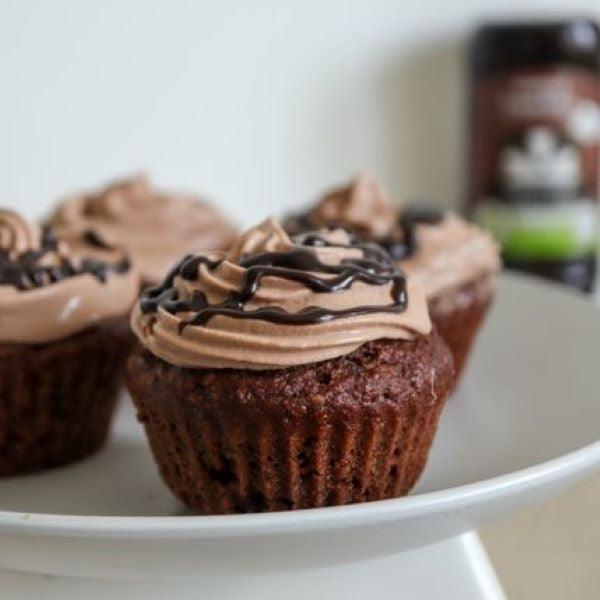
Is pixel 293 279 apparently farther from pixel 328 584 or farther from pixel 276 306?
pixel 328 584

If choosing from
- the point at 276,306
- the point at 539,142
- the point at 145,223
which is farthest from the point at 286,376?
the point at 539,142

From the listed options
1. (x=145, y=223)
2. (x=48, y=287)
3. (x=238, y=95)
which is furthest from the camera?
(x=238, y=95)

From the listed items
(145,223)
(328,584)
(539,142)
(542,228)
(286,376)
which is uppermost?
(286,376)

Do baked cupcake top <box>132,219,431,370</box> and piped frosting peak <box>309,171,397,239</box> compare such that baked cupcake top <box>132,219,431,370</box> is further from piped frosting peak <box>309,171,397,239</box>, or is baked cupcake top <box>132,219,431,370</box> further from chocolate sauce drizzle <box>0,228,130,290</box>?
piped frosting peak <box>309,171,397,239</box>

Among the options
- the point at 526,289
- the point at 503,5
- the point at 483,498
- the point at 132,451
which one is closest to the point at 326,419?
the point at 483,498

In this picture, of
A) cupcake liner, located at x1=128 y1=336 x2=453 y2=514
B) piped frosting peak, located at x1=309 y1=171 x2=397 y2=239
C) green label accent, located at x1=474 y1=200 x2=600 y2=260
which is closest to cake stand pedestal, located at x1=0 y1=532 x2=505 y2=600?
cupcake liner, located at x1=128 y1=336 x2=453 y2=514

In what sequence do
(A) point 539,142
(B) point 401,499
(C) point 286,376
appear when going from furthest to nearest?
(A) point 539,142
(C) point 286,376
(B) point 401,499

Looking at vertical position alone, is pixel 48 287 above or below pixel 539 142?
above

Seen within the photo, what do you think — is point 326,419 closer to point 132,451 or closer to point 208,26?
point 132,451
